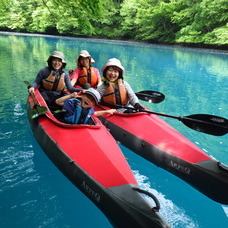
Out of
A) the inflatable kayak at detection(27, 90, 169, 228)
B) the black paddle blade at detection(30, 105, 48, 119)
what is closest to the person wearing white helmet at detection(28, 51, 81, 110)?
the black paddle blade at detection(30, 105, 48, 119)

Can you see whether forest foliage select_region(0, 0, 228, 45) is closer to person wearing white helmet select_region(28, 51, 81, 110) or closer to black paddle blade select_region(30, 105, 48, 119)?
person wearing white helmet select_region(28, 51, 81, 110)

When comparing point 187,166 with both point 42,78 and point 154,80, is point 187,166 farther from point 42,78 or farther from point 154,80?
point 154,80

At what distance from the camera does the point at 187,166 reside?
8.77ft

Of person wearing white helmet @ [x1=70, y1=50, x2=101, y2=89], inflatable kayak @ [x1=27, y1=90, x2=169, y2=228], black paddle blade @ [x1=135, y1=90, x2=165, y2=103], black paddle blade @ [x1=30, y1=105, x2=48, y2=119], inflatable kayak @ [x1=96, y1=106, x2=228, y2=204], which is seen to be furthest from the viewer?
person wearing white helmet @ [x1=70, y1=50, x2=101, y2=89]

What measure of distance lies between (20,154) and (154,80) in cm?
740

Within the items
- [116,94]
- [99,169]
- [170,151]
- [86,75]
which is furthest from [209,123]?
[86,75]

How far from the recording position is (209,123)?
10.6ft

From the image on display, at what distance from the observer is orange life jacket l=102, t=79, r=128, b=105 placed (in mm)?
3941

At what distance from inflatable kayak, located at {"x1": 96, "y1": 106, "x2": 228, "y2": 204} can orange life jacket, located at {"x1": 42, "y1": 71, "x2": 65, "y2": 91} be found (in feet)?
3.52

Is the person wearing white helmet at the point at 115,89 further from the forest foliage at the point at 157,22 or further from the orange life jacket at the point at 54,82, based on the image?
the forest foliage at the point at 157,22

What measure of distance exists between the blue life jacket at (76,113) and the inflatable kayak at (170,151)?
0.74 metres

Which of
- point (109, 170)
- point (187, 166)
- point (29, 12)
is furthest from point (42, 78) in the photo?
point (29, 12)

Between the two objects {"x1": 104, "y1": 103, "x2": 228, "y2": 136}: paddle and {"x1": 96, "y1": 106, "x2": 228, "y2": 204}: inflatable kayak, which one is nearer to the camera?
{"x1": 96, "y1": 106, "x2": 228, "y2": 204}: inflatable kayak

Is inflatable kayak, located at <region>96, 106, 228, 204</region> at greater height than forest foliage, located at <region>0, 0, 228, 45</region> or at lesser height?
lesser
